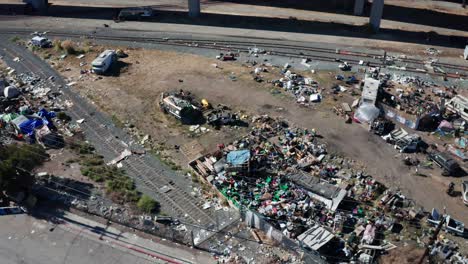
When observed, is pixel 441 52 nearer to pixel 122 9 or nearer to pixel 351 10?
pixel 351 10

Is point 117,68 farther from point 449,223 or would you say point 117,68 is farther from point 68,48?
point 449,223

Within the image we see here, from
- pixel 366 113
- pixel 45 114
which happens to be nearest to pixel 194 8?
pixel 45 114

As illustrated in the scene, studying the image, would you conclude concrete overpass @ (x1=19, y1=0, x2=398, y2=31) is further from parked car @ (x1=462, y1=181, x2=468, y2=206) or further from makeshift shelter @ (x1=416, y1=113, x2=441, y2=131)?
parked car @ (x1=462, y1=181, x2=468, y2=206)

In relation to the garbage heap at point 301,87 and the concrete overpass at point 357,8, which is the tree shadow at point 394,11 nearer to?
the concrete overpass at point 357,8

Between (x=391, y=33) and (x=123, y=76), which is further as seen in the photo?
(x=391, y=33)

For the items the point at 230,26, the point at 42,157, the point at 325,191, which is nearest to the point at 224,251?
the point at 325,191
